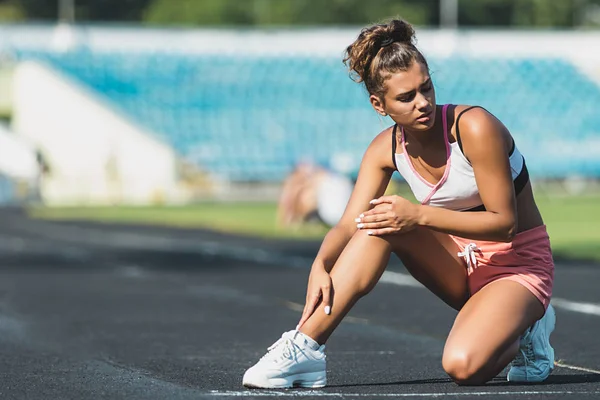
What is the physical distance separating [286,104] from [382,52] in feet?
147

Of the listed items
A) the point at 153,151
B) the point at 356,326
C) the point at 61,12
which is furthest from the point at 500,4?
the point at 356,326

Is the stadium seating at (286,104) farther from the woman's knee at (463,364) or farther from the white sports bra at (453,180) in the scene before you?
the woman's knee at (463,364)

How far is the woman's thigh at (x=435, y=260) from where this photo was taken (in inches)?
250

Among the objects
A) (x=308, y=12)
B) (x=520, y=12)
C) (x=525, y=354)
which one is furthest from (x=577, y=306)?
(x=520, y=12)

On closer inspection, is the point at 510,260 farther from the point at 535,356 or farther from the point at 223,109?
the point at 223,109

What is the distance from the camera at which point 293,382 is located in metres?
6.37

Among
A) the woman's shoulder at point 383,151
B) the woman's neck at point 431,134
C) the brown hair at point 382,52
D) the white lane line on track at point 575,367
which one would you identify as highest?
the brown hair at point 382,52

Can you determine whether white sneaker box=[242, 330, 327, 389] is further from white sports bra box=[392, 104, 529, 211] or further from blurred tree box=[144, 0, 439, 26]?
blurred tree box=[144, 0, 439, 26]

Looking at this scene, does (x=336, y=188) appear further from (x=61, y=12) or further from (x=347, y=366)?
(x=61, y=12)

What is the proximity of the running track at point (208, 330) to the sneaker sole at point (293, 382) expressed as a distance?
67 millimetres

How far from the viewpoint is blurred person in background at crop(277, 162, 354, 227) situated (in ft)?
92.8

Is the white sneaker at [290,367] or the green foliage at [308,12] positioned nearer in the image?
the white sneaker at [290,367]

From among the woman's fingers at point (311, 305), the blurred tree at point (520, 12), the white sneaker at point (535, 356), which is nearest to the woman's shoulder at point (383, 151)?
the woman's fingers at point (311, 305)

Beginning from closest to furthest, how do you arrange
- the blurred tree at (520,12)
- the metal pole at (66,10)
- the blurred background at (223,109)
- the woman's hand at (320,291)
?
the woman's hand at (320,291) < the blurred background at (223,109) < the metal pole at (66,10) < the blurred tree at (520,12)
